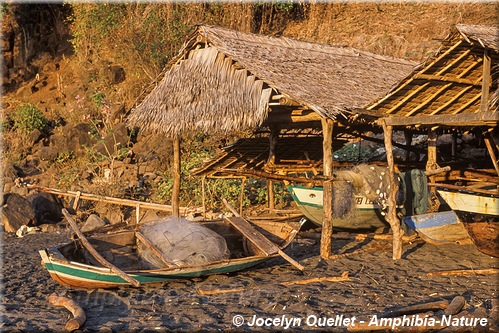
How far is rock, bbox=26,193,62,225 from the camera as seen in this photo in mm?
14289

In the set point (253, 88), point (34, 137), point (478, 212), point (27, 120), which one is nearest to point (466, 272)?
point (478, 212)

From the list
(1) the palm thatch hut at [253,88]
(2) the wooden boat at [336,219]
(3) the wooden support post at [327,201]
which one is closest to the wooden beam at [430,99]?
(1) the palm thatch hut at [253,88]

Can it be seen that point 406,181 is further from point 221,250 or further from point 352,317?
point 352,317

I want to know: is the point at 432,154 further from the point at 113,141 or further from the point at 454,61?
the point at 113,141

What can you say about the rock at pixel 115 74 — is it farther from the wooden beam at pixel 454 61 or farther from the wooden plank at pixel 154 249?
the wooden beam at pixel 454 61

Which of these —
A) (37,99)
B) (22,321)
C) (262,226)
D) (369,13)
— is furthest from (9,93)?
(22,321)

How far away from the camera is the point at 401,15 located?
22844 millimetres

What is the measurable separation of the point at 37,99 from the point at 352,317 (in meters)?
19.5

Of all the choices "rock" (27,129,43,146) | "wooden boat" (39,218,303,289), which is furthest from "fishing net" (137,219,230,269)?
"rock" (27,129,43,146)

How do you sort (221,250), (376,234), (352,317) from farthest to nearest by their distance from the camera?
(376,234), (221,250), (352,317)

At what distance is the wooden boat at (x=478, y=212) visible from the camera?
8805 millimetres

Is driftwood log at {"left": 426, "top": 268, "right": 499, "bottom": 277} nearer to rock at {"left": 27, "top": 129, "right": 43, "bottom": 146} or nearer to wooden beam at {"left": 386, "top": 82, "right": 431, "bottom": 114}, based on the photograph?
wooden beam at {"left": 386, "top": 82, "right": 431, "bottom": 114}

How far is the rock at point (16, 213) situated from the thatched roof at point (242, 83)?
4576 mm

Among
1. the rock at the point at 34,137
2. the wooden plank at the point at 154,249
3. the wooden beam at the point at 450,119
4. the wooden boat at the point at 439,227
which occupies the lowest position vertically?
the rock at the point at 34,137
